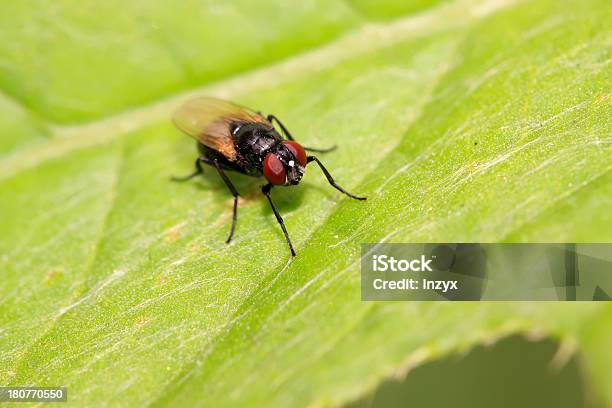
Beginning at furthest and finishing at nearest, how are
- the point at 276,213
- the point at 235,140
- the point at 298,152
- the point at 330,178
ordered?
the point at 235,140, the point at 298,152, the point at 330,178, the point at 276,213

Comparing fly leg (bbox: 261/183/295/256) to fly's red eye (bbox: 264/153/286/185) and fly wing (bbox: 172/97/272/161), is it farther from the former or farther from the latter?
fly wing (bbox: 172/97/272/161)

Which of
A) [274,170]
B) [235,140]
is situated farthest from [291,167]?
[235,140]

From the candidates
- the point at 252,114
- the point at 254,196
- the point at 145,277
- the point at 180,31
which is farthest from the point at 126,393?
the point at 180,31

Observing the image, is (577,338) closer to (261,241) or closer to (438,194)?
(438,194)

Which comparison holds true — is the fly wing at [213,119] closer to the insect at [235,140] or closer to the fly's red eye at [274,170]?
the insect at [235,140]

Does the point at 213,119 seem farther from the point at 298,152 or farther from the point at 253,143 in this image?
the point at 298,152

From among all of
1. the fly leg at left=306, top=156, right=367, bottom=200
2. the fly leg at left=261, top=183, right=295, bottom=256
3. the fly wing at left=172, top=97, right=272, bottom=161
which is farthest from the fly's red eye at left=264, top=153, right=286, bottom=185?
the fly wing at left=172, top=97, right=272, bottom=161

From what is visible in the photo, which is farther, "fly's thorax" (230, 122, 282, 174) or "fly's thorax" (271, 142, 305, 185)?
"fly's thorax" (230, 122, 282, 174)
